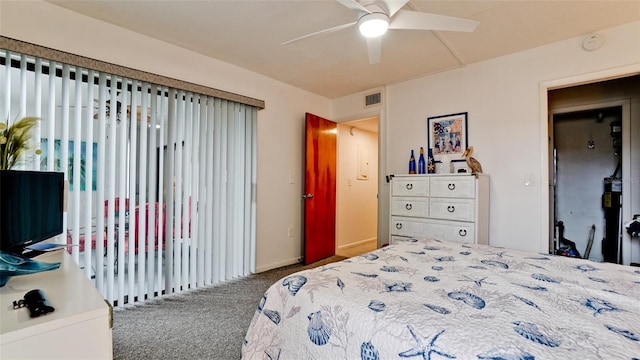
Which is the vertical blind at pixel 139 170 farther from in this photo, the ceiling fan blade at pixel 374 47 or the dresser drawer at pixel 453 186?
the dresser drawer at pixel 453 186

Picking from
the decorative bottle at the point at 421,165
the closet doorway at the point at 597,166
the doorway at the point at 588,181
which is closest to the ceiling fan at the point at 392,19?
the decorative bottle at the point at 421,165

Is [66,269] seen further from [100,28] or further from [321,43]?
[321,43]

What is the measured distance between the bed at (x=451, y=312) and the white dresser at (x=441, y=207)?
114 centimetres

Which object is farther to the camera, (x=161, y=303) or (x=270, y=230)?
(x=270, y=230)

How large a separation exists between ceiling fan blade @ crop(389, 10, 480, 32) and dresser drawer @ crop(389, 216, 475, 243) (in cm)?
174

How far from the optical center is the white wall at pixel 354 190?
4.82 meters

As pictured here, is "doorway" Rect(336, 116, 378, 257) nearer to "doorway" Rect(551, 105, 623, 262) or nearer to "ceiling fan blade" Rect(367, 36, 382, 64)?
"ceiling fan blade" Rect(367, 36, 382, 64)

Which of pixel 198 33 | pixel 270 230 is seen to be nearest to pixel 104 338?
pixel 198 33

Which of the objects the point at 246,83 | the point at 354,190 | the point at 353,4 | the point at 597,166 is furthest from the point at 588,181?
the point at 246,83

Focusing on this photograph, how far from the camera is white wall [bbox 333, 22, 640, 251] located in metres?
2.59

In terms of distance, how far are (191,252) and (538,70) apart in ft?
12.8

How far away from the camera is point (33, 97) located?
6.95 ft

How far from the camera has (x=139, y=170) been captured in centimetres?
260

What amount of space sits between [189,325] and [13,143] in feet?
5.20
